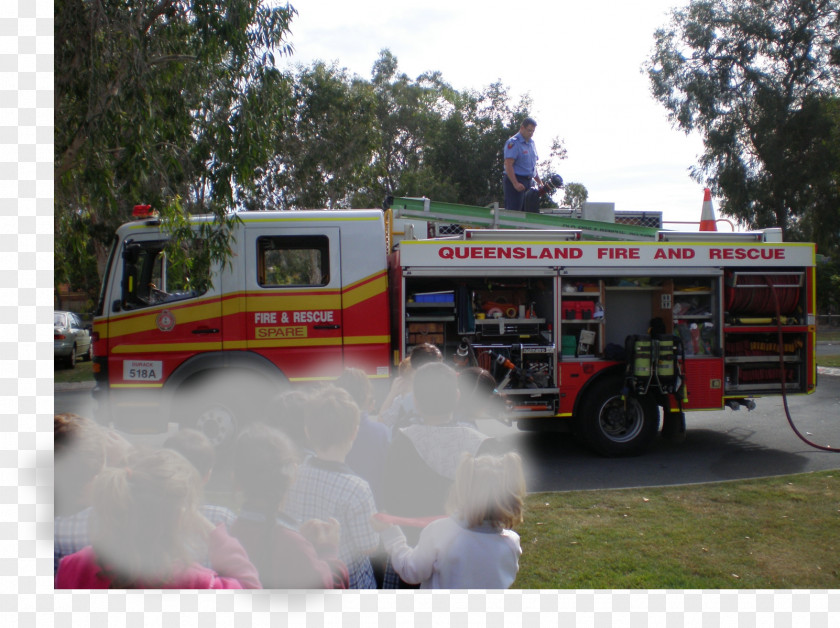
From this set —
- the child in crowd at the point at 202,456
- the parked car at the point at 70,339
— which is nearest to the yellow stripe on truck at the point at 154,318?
the child in crowd at the point at 202,456

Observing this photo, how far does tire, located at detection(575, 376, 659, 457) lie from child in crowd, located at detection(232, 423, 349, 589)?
18.6ft

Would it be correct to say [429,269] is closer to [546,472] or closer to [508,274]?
[508,274]

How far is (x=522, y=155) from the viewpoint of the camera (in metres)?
9.19

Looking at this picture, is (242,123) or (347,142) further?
(347,142)

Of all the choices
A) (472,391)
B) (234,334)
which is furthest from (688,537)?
(234,334)

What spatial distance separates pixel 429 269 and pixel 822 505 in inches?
159

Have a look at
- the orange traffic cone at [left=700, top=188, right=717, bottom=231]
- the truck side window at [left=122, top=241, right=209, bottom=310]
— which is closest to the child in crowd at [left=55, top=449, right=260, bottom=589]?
the truck side window at [left=122, top=241, right=209, bottom=310]

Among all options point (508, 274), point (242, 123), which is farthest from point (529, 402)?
point (242, 123)

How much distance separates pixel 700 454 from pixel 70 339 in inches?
612

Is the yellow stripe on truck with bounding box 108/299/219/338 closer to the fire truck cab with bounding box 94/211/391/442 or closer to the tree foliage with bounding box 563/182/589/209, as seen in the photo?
the fire truck cab with bounding box 94/211/391/442

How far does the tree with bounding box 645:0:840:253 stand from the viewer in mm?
25406

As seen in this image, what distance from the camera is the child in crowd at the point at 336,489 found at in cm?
274

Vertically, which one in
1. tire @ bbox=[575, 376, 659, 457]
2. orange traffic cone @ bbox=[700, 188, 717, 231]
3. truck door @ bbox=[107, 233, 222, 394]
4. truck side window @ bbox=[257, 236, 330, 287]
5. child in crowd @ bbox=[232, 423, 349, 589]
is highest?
orange traffic cone @ bbox=[700, 188, 717, 231]

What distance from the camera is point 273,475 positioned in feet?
7.84
